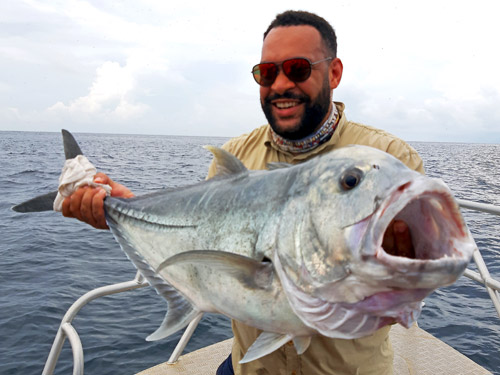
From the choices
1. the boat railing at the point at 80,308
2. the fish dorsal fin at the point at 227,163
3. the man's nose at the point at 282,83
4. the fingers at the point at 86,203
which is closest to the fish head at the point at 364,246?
the fish dorsal fin at the point at 227,163

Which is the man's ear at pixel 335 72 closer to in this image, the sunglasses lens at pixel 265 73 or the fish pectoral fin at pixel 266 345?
the sunglasses lens at pixel 265 73

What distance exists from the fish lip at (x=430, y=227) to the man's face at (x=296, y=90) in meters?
1.14

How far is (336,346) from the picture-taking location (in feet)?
6.98

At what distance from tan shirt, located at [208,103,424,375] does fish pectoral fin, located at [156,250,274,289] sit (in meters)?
0.71

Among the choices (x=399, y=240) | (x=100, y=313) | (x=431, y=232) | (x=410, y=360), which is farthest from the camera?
(x=100, y=313)

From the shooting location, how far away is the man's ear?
8.50 ft

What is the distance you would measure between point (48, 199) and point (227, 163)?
1.19 metres

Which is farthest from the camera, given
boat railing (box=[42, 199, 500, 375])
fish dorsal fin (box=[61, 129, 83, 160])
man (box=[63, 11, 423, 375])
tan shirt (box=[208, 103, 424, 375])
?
boat railing (box=[42, 199, 500, 375])

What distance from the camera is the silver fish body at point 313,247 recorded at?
1324 mm

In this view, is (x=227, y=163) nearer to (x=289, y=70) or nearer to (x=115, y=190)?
(x=289, y=70)

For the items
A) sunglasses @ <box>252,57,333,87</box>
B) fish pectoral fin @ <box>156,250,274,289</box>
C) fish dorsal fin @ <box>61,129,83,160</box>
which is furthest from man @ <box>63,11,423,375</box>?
fish pectoral fin @ <box>156,250,274,289</box>

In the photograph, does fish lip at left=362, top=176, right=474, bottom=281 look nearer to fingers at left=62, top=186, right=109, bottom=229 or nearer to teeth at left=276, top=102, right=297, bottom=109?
teeth at left=276, top=102, right=297, bottom=109

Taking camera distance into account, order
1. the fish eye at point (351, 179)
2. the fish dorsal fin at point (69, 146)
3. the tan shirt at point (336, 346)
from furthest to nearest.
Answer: the fish dorsal fin at point (69, 146)
the tan shirt at point (336, 346)
the fish eye at point (351, 179)

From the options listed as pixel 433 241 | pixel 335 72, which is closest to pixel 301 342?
pixel 433 241
